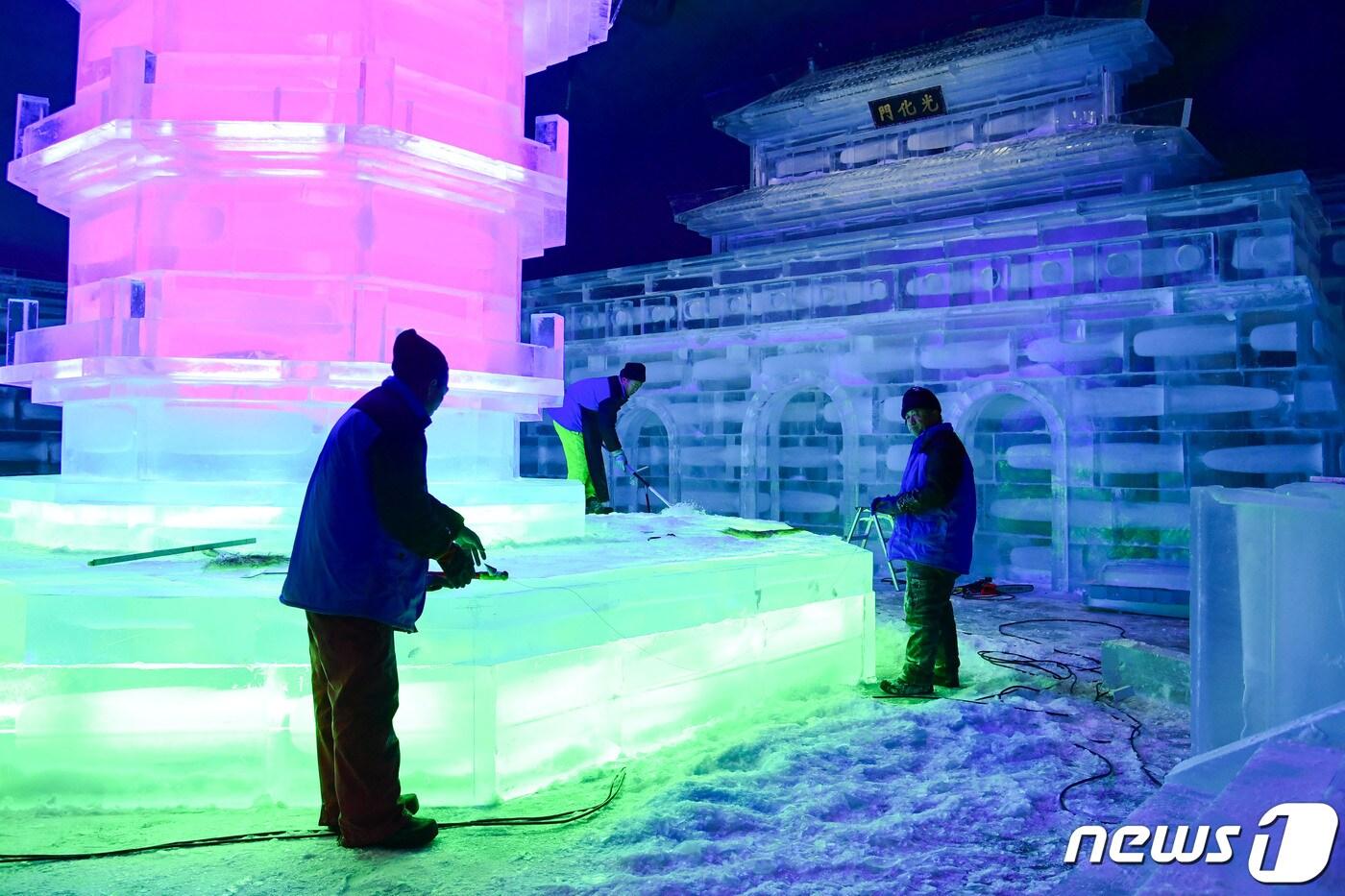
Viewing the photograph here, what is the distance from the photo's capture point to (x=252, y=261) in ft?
17.7

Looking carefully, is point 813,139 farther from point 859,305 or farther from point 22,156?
point 22,156

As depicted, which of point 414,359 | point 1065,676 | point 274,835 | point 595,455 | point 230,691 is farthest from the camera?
point 595,455

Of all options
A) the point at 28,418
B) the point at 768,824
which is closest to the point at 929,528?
the point at 768,824

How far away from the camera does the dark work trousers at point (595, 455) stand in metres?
8.59

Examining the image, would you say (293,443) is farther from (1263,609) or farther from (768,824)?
(1263,609)

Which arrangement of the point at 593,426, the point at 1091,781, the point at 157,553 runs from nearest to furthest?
the point at 1091,781
the point at 157,553
the point at 593,426

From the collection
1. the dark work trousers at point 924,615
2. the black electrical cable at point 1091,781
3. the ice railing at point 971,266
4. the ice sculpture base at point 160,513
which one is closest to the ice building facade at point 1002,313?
the ice railing at point 971,266

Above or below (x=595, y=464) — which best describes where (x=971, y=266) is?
above

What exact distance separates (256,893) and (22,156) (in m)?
5.36

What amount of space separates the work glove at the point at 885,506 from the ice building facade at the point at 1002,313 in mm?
4850

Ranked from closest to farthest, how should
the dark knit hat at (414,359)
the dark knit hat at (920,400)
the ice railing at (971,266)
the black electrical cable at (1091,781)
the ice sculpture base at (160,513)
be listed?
the dark knit hat at (414,359)
the black electrical cable at (1091,781)
the ice sculpture base at (160,513)
the dark knit hat at (920,400)
the ice railing at (971,266)

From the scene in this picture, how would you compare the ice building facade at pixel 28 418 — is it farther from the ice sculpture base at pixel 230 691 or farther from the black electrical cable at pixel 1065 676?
the black electrical cable at pixel 1065 676

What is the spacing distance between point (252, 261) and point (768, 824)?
4.29m

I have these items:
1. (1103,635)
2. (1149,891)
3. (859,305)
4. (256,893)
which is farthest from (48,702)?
(859,305)
